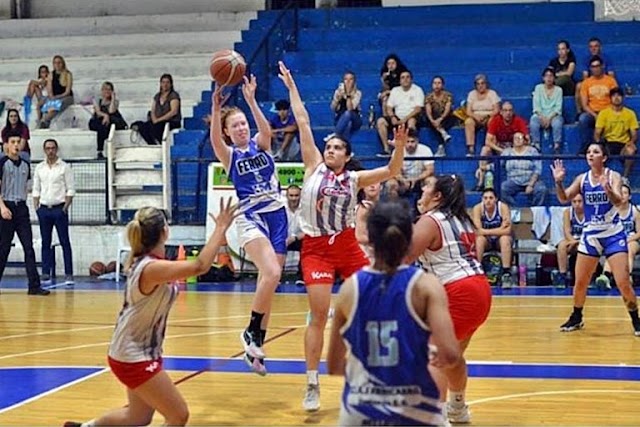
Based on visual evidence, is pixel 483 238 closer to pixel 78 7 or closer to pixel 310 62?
pixel 310 62

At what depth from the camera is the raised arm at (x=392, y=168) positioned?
6.43 meters

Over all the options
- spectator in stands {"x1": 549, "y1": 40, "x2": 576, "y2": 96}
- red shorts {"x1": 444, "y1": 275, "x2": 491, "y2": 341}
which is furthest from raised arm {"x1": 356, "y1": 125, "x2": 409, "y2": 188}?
spectator in stands {"x1": 549, "y1": 40, "x2": 576, "y2": 96}

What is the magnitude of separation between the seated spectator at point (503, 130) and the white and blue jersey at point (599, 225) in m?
5.35

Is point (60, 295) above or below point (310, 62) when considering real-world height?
below

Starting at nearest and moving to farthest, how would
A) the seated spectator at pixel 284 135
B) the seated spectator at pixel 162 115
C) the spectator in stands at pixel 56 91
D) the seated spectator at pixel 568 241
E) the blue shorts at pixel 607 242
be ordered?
the blue shorts at pixel 607 242 → the seated spectator at pixel 568 241 → the seated spectator at pixel 284 135 → the seated spectator at pixel 162 115 → the spectator in stands at pixel 56 91

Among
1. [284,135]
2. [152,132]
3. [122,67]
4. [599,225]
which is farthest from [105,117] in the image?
[599,225]

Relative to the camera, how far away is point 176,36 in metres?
19.0

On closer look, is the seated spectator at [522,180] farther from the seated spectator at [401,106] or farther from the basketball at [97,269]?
the basketball at [97,269]

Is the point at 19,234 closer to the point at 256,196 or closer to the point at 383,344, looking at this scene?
the point at 256,196

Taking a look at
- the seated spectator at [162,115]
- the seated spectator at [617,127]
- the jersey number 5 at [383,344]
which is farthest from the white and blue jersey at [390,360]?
the seated spectator at [162,115]

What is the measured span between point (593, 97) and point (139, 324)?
1146 centimetres

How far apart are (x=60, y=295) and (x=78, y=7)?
9866mm

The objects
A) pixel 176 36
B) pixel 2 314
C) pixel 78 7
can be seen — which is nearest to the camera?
pixel 2 314

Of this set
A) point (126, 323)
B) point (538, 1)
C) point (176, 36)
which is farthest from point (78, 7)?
point (126, 323)
